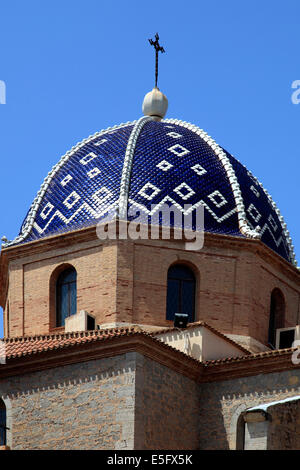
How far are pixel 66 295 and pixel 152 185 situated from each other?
274 cm

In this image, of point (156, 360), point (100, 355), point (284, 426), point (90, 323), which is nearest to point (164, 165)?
point (90, 323)

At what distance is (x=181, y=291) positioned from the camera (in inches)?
1019

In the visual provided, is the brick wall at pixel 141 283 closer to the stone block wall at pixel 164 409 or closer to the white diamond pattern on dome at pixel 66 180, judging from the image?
the white diamond pattern on dome at pixel 66 180

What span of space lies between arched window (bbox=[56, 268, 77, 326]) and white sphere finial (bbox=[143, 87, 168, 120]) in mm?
5392

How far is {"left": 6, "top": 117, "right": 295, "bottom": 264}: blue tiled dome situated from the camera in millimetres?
26641

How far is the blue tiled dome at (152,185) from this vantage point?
2664cm

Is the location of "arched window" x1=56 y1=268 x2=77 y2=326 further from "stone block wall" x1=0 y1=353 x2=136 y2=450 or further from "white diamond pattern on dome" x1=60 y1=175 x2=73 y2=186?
"stone block wall" x1=0 y1=353 x2=136 y2=450

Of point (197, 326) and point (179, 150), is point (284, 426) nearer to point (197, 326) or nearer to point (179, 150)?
point (197, 326)

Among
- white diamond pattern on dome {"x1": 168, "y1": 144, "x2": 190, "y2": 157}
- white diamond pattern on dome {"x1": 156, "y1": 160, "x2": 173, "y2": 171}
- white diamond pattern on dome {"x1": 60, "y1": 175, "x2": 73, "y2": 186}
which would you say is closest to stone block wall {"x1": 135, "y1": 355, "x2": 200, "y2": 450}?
white diamond pattern on dome {"x1": 156, "y1": 160, "x2": 173, "y2": 171}

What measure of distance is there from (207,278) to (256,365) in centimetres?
333

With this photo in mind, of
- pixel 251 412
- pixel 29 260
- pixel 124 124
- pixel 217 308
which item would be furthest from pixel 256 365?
pixel 124 124

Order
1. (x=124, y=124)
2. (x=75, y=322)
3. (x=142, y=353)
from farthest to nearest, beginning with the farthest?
(x=124, y=124), (x=75, y=322), (x=142, y=353)

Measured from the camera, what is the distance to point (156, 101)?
3028 cm
